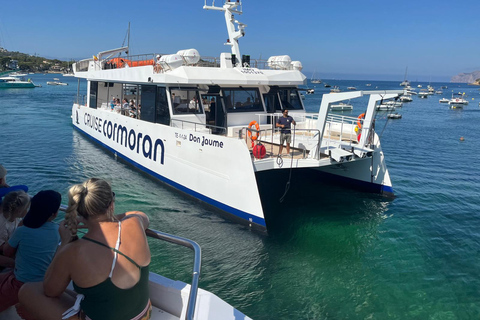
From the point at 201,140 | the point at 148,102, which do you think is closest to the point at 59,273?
the point at 201,140

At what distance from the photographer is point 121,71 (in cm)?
1488

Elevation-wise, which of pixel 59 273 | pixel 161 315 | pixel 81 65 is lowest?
pixel 161 315

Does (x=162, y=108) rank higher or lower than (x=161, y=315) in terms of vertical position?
higher

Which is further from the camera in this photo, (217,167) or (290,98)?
(290,98)

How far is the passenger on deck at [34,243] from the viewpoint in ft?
9.86

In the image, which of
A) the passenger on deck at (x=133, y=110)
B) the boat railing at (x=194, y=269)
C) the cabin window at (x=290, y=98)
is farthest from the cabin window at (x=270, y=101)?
the boat railing at (x=194, y=269)

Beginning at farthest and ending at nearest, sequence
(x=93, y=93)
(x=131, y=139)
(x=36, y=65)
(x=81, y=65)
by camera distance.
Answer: (x=36, y=65), (x=81, y=65), (x=93, y=93), (x=131, y=139)

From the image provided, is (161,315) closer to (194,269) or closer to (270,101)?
(194,269)

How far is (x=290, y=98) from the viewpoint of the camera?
13828 millimetres

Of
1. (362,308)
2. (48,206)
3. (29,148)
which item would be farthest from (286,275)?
(29,148)

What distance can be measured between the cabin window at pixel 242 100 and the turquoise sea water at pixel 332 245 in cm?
345

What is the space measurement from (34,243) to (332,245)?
23.1ft

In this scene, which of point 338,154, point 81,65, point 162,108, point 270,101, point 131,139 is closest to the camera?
point 338,154

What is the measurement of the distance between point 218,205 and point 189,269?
9.24 feet
